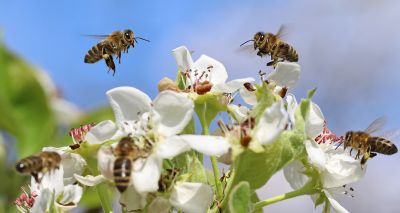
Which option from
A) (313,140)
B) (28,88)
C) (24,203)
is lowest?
(313,140)

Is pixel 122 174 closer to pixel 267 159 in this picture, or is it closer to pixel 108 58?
pixel 267 159

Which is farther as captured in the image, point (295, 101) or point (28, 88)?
point (28, 88)

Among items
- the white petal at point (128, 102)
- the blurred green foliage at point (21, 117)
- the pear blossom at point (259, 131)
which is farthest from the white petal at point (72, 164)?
the blurred green foliage at point (21, 117)

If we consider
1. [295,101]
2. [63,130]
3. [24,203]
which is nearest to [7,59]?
[63,130]

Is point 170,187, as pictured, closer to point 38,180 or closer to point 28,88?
point 38,180

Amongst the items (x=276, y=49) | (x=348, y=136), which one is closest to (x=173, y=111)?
(x=348, y=136)

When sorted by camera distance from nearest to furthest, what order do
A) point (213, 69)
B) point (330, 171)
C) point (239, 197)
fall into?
1. point (239, 197)
2. point (330, 171)
3. point (213, 69)

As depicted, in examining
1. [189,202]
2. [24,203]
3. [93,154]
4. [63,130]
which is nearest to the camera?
[189,202]

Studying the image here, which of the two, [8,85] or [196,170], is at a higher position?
[8,85]
